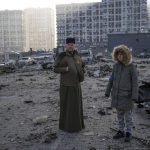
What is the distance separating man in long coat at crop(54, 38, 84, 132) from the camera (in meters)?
8.51

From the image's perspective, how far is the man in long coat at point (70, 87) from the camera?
335 inches

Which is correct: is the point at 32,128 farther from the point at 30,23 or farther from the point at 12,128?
the point at 30,23

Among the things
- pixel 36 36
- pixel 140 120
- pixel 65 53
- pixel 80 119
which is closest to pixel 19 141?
pixel 80 119

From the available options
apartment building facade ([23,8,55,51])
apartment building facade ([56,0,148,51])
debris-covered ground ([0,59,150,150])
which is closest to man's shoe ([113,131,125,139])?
debris-covered ground ([0,59,150,150])

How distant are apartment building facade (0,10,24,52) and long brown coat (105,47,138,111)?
487 ft

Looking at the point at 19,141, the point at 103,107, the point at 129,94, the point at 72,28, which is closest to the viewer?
the point at 129,94

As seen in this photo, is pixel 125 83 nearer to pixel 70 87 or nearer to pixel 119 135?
pixel 119 135

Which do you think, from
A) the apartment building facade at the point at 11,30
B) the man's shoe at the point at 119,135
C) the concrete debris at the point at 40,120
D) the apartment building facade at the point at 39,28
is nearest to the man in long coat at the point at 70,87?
the man's shoe at the point at 119,135

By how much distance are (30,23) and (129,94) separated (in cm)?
16151

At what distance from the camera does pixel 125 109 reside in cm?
764

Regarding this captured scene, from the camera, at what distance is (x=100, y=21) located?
138 m

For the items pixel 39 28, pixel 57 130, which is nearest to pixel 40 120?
pixel 57 130

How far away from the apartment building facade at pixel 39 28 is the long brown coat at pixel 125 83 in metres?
154

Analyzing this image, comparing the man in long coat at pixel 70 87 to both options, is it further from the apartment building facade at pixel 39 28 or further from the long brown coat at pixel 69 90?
the apartment building facade at pixel 39 28
